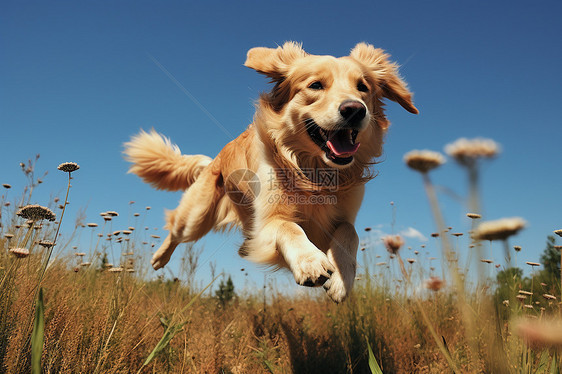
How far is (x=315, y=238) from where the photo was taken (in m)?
3.19

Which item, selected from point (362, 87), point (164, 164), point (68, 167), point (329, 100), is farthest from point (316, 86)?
point (164, 164)

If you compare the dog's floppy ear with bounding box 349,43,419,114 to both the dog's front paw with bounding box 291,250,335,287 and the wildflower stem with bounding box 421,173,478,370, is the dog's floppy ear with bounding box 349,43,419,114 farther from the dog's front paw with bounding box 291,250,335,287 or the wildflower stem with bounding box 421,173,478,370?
the wildflower stem with bounding box 421,173,478,370

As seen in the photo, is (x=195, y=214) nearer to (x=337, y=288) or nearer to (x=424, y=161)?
(x=337, y=288)

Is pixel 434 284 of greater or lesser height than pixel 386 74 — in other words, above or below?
below

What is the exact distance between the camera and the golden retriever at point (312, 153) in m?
2.67

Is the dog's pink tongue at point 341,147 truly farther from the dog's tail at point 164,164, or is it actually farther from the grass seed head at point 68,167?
the dog's tail at point 164,164

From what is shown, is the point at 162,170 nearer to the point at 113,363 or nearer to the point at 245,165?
the point at 245,165

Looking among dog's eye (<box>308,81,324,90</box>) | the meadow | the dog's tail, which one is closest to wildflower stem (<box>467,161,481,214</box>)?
the meadow

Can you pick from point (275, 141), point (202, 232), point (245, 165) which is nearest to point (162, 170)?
point (202, 232)

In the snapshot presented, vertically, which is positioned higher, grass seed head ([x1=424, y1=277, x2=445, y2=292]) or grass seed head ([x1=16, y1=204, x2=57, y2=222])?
grass seed head ([x1=16, y1=204, x2=57, y2=222])

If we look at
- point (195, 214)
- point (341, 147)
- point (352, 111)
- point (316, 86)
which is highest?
point (316, 86)

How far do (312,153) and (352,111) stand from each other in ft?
2.01

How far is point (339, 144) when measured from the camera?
2.83 m

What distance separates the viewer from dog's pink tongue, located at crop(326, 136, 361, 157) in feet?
9.09
